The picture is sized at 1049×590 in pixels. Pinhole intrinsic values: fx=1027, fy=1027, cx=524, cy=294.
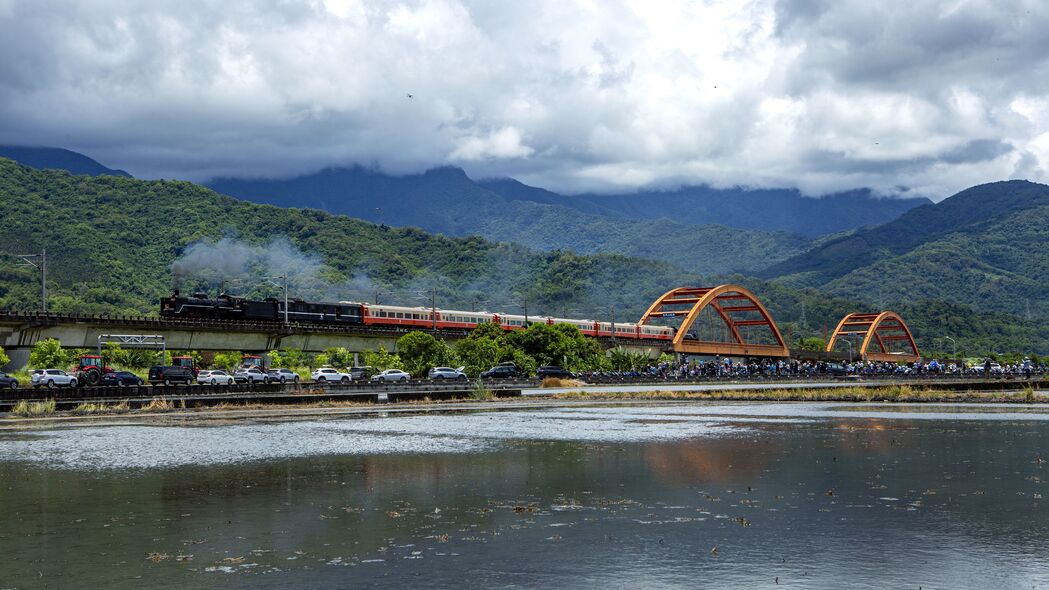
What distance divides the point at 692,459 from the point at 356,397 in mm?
36823

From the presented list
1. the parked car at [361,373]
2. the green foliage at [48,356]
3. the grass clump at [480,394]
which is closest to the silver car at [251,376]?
the parked car at [361,373]

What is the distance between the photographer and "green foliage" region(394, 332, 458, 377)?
333 feet

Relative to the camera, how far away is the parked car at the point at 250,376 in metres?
77.0

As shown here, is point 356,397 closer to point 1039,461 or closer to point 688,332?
point 1039,461

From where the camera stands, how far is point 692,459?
92.5 ft

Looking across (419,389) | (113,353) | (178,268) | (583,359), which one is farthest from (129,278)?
(419,389)

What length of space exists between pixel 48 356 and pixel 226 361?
854 inches

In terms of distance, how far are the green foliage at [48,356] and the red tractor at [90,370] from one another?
6.88m

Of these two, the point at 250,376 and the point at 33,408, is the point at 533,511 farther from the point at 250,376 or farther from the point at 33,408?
the point at 250,376

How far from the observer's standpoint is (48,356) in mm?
85812

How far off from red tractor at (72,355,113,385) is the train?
20.7 m

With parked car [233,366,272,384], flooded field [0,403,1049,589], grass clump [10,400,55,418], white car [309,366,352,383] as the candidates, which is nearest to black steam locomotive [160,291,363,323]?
parked car [233,366,272,384]

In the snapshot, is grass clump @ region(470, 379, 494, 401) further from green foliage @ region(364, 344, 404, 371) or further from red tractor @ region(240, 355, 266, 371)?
red tractor @ region(240, 355, 266, 371)

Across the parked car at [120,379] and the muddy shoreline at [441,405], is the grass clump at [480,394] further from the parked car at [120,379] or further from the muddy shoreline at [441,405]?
the parked car at [120,379]
